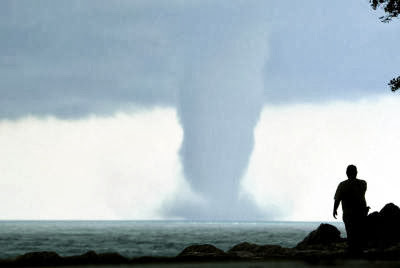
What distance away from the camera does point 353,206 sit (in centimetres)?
1327

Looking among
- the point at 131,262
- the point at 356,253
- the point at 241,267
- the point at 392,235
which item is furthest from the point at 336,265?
the point at 392,235

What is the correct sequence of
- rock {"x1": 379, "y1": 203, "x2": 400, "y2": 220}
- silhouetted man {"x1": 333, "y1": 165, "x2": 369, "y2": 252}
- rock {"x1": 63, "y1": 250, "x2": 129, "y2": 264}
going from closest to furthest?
rock {"x1": 63, "y1": 250, "x2": 129, "y2": 264}, silhouetted man {"x1": 333, "y1": 165, "x2": 369, "y2": 252}, rock {"x1": 379, "y1": 203, "x2": 400, "y2": 220}

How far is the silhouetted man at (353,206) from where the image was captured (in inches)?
518

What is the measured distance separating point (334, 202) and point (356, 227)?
0.78m

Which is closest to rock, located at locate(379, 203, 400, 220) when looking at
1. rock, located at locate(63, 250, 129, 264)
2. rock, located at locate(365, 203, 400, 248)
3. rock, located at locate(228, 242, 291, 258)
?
rock, located at locate(365, 203, 400, 248)

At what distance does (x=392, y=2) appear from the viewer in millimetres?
20328

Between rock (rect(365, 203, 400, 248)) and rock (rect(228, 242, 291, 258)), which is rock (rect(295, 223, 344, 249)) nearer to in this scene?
rock (rect(228, 242, 291, 258))

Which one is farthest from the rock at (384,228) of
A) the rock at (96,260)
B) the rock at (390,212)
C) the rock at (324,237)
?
the rock at (96,260)

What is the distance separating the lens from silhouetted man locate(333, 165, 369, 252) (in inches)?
518

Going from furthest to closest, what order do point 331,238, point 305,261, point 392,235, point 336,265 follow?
point 331,238
point 392,235
point 305,261
point 336,265

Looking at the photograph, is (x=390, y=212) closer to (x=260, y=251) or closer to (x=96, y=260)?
(x=260, y=251)

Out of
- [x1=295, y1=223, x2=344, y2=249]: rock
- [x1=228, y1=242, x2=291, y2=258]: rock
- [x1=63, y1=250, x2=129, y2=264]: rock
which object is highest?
[x1=295, y1=223, x2=344, y2=249]: rock

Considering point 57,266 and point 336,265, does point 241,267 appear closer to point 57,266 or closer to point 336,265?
point 336,265

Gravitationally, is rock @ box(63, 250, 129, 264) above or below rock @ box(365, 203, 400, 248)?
below
